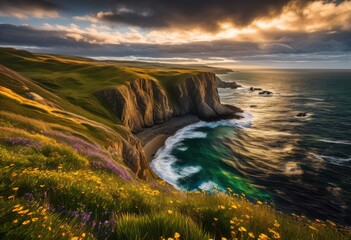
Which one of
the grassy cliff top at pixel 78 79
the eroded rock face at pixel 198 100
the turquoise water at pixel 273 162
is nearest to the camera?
the turquoise water at pixel 273 162

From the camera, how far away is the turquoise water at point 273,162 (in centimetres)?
3749

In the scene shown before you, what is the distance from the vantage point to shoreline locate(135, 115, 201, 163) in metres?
59.9

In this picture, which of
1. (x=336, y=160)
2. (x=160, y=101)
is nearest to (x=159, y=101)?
(x=160, y=101)

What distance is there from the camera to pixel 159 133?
71688 millimetres

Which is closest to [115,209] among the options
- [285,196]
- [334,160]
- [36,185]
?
[36,185]

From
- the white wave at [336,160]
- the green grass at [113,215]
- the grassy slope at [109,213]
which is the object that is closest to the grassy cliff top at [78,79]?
the grassy slope at [109,213]

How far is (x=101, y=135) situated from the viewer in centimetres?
3064

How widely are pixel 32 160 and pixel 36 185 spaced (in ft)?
13.4

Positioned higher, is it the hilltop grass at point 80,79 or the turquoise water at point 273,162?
the hilltop grass at point 80,79

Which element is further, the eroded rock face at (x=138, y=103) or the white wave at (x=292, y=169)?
the eroded rock face at (x=138, y=103)

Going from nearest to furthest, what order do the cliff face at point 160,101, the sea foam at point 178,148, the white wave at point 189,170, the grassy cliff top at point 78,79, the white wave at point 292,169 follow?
the white wave at point 292,169 < the sea foam at point 178,148 < the white wave at point 189,170 < the grassy cliff top at point 78,79 < the cliff face at point 160,101

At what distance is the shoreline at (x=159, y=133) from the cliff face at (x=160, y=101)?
2.47 metres

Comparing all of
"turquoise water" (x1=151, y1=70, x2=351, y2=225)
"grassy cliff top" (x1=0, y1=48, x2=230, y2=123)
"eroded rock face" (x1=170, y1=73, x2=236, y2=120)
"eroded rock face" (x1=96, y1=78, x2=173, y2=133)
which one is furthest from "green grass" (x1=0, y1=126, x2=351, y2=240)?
"eroded rock face" (x1=170, y1=73, x2=236, y2=120)

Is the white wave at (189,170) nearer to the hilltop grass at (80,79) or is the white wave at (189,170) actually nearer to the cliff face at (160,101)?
the hilltop grass at (80,79)
